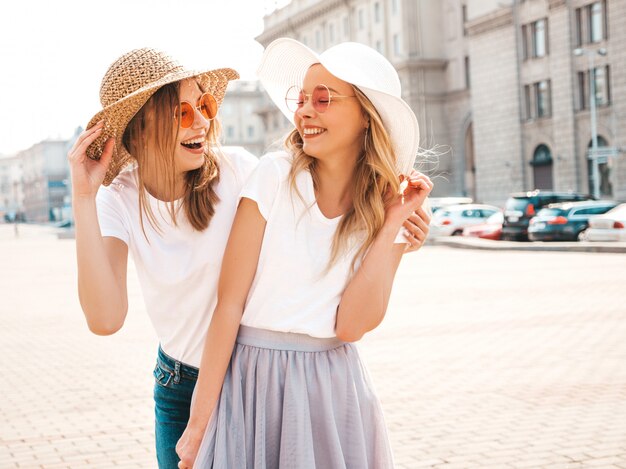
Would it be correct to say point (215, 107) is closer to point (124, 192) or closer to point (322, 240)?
point (124, 192)

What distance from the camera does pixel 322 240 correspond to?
2.59 m

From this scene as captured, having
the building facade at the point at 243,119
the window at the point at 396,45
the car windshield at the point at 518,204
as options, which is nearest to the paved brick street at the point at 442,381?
the car windshield at the point at 518,204

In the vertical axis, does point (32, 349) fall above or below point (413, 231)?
below

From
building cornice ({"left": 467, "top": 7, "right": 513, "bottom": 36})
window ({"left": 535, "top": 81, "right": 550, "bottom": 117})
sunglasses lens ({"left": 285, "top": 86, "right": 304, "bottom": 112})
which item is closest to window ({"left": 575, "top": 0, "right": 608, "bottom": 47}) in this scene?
window ({"left": 535, "top": 81, "right": 550, "bottom": 117})

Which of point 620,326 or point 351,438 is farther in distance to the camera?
point 620,326

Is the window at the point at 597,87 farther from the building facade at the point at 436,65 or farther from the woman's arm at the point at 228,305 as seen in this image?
the woman's arm at the point at 228,305

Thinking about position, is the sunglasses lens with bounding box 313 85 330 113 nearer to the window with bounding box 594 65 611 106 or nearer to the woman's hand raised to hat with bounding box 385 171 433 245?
the woman's hand raised to hat with bounding box 385 171 433 245

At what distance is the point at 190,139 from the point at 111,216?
313 mm

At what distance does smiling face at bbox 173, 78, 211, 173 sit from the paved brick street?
131 inches

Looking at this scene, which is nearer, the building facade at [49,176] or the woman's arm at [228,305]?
the woman's arm at [228,305]

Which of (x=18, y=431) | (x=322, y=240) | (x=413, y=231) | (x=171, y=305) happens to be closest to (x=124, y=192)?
(x=171, y=305)

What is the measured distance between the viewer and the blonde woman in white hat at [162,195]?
103 inches

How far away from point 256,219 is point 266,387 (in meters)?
0.45

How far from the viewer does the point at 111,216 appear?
2.69 metres
